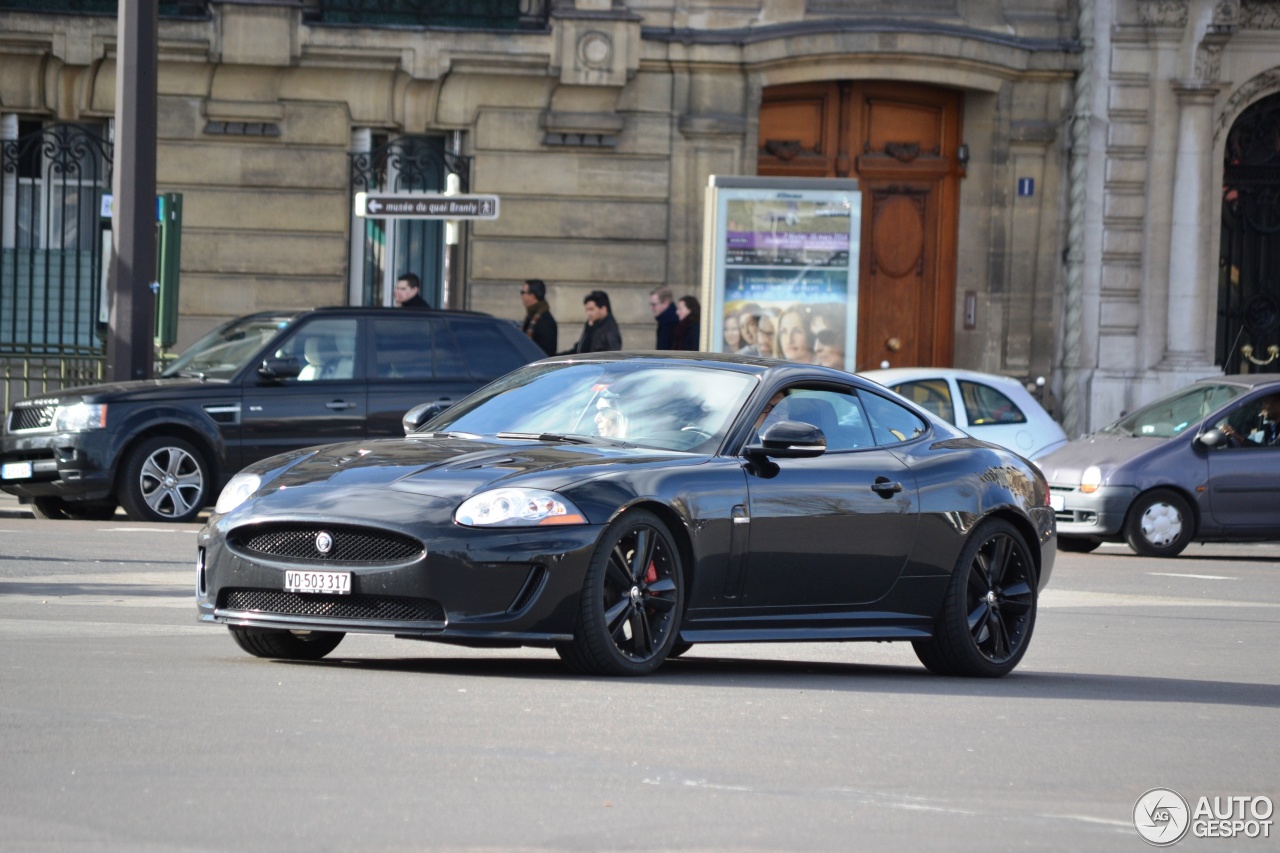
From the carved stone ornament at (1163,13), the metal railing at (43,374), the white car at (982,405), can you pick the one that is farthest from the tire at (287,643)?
the carved stone ornament at (1163,13)

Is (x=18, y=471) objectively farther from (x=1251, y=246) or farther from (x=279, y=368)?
(x=1251, y=246)

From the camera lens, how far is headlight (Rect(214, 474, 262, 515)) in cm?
874

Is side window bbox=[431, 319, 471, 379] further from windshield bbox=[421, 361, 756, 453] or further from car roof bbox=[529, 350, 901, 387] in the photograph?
windshield bbox=[421, 361, 756, 453]

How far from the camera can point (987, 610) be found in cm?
1010

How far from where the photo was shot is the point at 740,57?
84.4 feet

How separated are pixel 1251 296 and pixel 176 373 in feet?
47.8

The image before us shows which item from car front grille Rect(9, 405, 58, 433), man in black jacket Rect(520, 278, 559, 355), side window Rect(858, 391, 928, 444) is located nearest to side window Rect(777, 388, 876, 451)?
side window Rect(858, 391, 928, 444)

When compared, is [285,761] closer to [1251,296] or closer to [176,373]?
[176,373]

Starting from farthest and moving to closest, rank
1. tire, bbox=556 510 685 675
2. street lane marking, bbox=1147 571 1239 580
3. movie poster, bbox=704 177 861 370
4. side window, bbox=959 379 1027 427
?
1. movie poster, bbox=704 177 861 370
2. side window, bbox=959 379 1027 427
3. street lane marking, bbox=1147 571 1239 580
4. tire, bbox=556 510 685 675

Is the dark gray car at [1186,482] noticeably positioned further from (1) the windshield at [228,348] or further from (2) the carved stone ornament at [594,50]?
(2) the carved stone ornament at [594,50]

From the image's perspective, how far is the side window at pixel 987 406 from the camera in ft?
68.3

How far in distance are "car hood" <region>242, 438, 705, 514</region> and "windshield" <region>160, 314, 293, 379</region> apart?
350 inches

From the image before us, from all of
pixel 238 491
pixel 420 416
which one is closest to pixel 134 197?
pixel 420 416

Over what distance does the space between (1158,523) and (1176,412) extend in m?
1.27
